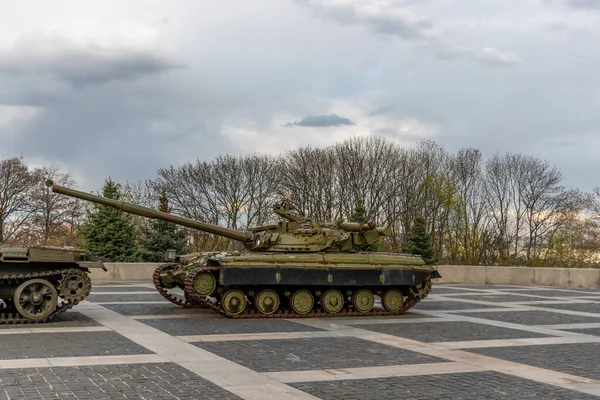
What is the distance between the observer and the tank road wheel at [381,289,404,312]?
16.8m

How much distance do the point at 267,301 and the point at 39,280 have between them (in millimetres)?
4628

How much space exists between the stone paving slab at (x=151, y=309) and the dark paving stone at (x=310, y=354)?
4.60 m

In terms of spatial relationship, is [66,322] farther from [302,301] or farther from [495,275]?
[495,275]

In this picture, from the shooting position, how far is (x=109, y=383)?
27.2ft

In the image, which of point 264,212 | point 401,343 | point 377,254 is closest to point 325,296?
point 377,254

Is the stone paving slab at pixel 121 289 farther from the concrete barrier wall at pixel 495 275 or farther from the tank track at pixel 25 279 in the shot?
the tank track at pixel 25 279

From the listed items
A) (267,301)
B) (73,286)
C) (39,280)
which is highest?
(39,280)

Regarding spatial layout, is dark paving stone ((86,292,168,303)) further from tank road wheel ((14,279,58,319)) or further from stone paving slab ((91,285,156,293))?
tank road wheel ((14,279,58,319))

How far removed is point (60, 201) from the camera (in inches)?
1666

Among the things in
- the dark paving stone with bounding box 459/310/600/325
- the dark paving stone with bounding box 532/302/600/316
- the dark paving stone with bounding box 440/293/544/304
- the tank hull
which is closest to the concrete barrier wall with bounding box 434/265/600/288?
the dark paving stone with bounding box 440/293/544/304

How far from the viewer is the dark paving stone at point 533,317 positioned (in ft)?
52.2

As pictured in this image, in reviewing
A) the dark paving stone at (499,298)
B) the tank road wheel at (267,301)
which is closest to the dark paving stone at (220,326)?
the tank road wheel at (267,301)

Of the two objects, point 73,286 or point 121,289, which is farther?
point 121,289

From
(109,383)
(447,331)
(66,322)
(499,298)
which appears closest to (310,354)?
(109,383)
